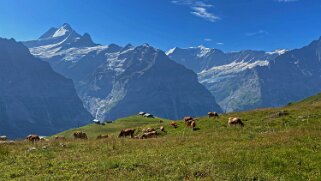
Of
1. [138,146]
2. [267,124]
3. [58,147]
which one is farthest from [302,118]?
[58,147]

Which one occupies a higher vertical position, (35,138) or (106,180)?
(35,138)

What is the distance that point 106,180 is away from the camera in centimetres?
2133

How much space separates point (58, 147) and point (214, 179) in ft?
63.9

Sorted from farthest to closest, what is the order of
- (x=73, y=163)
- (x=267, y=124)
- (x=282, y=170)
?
1. (x=267, y=124)
2. (x=73, y=163)
3. (x=282, y=170)

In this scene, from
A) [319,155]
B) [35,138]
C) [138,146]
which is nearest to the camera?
[319,155]

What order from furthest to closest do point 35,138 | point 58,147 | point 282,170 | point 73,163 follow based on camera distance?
1. point 35,138
2. point 58,147
3. point 73,163
4. point 282,170

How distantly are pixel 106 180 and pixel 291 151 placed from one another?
455 inches

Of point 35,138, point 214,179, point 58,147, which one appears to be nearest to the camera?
point 214,179

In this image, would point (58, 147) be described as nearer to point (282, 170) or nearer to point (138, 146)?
point (138, 146)

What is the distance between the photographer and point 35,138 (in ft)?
175

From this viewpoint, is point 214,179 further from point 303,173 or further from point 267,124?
point 267,124

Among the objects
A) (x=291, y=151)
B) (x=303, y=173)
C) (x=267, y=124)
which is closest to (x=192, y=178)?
(x=303, y=173)

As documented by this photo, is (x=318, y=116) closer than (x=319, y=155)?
No

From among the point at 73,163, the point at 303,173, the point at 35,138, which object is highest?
the point at 35,138
